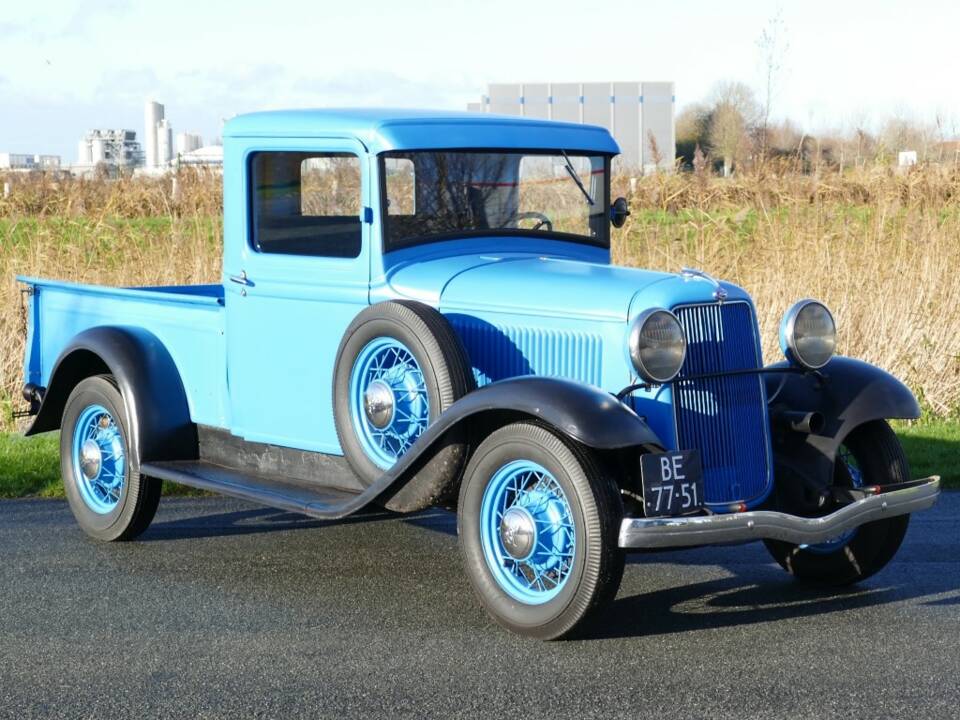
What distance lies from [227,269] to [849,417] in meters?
2.77

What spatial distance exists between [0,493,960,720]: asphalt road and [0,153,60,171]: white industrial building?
7920 mm

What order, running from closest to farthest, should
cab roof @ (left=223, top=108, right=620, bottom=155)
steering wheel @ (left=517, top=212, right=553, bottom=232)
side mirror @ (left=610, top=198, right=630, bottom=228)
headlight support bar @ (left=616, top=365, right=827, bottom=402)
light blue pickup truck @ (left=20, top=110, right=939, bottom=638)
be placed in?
1. light blue pickup truck @ (left=20, top=110, right=939, bottom=638)
2. headlight support bar @ (left=616, top=365, right=827, bottom=402)
3. cab roof @ (left=223, top=108, right=620, bottom=155)
4. steering wheel @ (left=517, top=212, right=553, bottom=232)
5. side mirror @ (left=610, top=198, right=630, bottom=228)

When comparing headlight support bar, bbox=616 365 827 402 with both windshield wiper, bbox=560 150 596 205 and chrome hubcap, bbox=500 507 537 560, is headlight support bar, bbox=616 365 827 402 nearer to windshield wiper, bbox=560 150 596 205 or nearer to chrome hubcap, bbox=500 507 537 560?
chrome hubcap, bbox=500 507 537 560

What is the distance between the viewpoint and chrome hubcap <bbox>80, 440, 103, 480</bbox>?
6.28 m

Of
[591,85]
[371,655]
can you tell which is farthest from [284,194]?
[591,85]

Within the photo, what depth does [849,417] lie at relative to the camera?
203 inches

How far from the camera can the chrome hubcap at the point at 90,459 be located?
6.28 m

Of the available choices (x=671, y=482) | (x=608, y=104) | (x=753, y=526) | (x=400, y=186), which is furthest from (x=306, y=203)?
(x=608, y=104)

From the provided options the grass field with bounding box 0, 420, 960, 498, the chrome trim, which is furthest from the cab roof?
the grass field with bounding box 0, 420, 960, 498

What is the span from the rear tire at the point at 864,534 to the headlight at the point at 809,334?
0.36 metres

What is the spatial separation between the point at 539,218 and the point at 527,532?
1.84 meters

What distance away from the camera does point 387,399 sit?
5180mm

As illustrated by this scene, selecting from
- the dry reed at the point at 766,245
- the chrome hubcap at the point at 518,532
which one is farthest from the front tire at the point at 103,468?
the dry reed at the point at 766,245

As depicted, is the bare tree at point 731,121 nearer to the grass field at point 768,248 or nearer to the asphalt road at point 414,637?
the grass field at point 768,248
